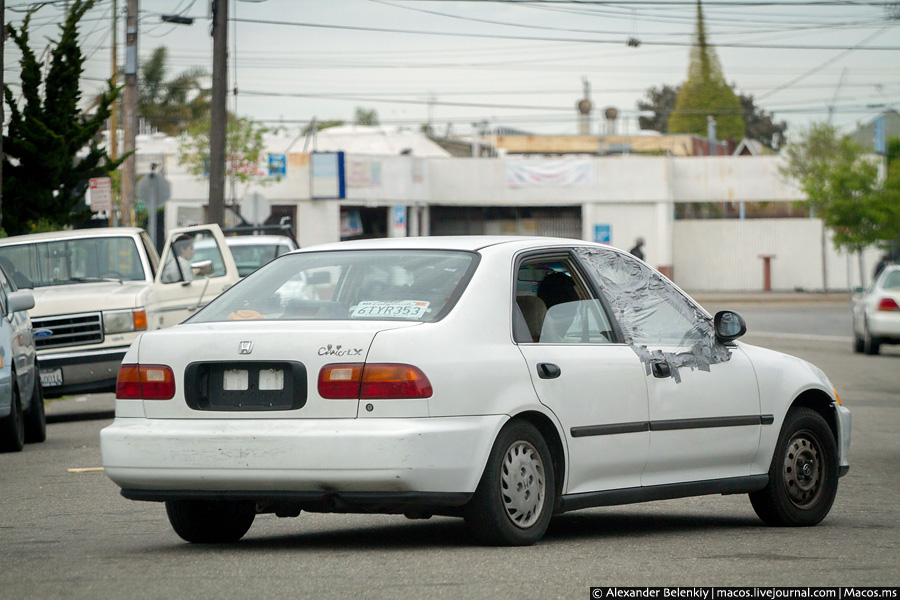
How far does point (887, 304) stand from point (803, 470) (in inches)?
655

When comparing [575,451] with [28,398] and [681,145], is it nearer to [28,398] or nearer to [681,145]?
[28,398]

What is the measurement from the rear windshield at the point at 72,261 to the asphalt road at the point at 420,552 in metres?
6.23

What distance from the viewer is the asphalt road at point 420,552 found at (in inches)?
225

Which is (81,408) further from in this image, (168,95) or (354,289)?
(168,95)

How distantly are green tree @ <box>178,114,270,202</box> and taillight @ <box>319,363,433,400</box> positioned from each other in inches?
1643

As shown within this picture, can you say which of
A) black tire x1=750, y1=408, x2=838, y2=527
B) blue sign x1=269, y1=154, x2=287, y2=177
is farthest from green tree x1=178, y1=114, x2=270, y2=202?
black tire x1=750, y1=408, x2=838, y2=527

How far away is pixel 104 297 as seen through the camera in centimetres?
1535

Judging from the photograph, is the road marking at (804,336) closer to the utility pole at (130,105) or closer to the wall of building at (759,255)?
the utility pole at (130,105)

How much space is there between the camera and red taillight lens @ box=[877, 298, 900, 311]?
2369cm

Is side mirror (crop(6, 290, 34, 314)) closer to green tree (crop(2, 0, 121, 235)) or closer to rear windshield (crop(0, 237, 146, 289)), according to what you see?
rear windshield (crop(0, 237, 146, 289))

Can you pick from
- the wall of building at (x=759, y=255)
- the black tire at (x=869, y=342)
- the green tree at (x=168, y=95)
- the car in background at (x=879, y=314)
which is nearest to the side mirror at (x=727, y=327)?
the car in background at (x=879, y=314)

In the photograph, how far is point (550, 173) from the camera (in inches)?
2189

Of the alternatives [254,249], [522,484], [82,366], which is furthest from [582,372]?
[254,249]

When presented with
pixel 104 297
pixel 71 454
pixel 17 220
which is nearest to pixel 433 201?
pixel 17 220
